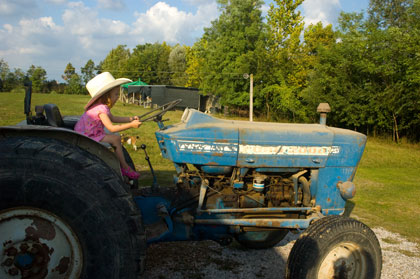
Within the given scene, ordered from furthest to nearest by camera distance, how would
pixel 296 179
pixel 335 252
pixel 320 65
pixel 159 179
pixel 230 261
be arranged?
pixel 320 65 < pixel 159 179 < pixel 230 261 < pixel 296 179 < pixel 335 252

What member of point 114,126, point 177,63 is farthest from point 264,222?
point 177,63

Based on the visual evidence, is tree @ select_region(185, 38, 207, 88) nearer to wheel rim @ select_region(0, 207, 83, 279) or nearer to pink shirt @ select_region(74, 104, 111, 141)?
pink shirt @ select_region(74, 104, 111, 141)

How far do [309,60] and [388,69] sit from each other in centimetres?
1021

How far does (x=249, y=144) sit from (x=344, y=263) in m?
1.25

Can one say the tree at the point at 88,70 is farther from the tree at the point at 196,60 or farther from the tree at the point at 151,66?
the tree at the point at 196,60

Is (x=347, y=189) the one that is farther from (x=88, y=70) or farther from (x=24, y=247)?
(x=88, y=70)

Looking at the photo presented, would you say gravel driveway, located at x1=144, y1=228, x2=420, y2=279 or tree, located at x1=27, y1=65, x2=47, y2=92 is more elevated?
tree, located at x1=27, y1=65, x2=47, y2=92

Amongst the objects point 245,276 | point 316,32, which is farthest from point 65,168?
point 316,32

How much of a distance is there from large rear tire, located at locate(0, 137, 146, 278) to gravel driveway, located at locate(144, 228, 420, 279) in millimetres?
1206

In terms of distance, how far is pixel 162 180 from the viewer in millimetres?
6719

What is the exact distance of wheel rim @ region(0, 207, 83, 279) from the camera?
1.98m

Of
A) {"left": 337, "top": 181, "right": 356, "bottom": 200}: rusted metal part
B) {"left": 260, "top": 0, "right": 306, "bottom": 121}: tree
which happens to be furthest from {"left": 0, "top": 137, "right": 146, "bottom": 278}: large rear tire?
{"left": 260, "top": 0, "right": 306, "bottom": 121}: tree

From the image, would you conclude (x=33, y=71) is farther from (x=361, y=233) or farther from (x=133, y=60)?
(x=361, y=233)

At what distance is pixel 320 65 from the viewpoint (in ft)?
68.2
